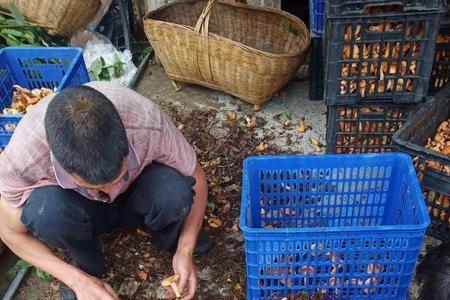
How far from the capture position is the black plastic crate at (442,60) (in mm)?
2684

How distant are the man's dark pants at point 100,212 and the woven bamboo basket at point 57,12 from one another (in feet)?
6.14

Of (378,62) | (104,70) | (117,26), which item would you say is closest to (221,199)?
(378,62)

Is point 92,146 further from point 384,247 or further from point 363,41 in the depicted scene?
point 363,41

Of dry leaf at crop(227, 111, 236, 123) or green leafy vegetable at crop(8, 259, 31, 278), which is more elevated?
dry leaf at crop(227, 111, 236, 123)

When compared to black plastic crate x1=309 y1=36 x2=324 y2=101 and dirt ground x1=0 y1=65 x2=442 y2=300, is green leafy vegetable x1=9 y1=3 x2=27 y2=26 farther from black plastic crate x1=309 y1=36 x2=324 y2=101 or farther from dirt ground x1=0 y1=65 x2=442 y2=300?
black plastic crate x1=309 y1=36 x2=324 y2=101

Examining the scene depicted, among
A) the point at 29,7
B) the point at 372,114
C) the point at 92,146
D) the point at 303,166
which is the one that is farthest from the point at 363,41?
the point at 29,7

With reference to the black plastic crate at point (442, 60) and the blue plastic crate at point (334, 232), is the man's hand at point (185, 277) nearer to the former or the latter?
the blue plastic crate at point (334, 232)

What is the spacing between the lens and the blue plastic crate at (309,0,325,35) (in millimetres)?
3240

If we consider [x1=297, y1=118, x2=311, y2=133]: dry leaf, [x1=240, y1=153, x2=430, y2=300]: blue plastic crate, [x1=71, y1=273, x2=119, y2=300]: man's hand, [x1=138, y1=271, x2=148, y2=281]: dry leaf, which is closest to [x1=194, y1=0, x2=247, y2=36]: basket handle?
[x1=297, y1=118, x2=311, y2=133]: dry leaf

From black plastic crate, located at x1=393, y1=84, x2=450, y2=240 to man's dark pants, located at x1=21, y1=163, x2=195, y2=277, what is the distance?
3.16 feet

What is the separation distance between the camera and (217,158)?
3156 millimetres

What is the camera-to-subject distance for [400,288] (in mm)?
2090

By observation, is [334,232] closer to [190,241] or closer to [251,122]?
[190,241]

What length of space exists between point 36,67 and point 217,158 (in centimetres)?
121
